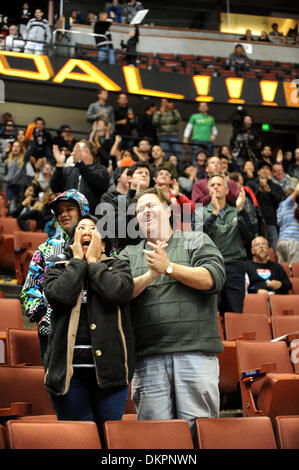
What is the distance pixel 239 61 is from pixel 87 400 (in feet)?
35.8

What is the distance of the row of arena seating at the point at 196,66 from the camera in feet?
38.2

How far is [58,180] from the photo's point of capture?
4.30m

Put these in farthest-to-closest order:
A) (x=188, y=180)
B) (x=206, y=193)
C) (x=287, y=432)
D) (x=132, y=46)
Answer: (x=132, y=46) → (x=188, y=180) → (x=206, y=193) → (x=287, y=432)

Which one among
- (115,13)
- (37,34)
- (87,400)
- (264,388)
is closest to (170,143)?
(37,34)

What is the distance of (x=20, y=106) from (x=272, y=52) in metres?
5.49

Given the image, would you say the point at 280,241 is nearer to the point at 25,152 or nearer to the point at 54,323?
the point at 25,152

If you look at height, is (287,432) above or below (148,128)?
below

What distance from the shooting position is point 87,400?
7.34 ft

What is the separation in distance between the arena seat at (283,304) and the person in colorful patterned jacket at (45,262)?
2.25 meters

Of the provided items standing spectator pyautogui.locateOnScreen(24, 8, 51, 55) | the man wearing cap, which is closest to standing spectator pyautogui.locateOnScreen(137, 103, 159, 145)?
the man wearing cap

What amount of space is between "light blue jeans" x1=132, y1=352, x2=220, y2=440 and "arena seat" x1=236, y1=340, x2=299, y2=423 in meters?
0.86

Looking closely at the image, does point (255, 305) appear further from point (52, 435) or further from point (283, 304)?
point (52, 435)

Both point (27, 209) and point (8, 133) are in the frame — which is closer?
point (27, 209)

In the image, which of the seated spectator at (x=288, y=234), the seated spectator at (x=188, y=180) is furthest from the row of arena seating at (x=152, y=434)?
the seated spectator at (x=188, y=180)
